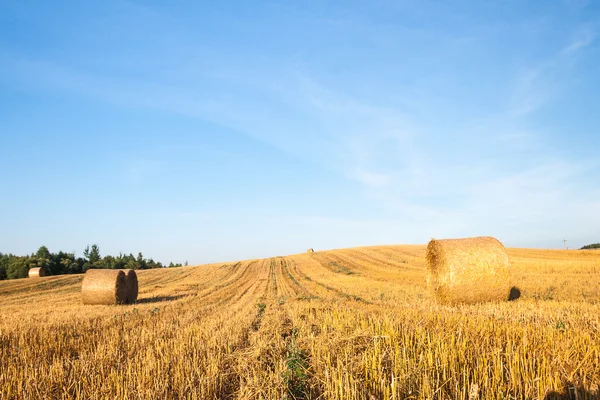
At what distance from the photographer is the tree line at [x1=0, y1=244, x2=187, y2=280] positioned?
45031mm

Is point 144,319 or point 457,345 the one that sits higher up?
point 457,345

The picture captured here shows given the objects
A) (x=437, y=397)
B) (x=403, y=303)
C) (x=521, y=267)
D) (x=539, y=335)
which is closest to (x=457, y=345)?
(x=437, y=397)

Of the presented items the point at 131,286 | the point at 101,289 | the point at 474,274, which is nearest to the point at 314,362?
the point at 474,274

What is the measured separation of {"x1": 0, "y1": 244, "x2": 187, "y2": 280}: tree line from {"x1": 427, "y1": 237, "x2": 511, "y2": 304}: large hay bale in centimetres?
4966

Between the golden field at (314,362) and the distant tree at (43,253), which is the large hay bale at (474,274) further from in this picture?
the distant tree at (43,253)

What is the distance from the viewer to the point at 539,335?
18.9 ft

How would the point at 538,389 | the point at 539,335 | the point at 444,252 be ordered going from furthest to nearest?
the point at 444,252, the point at 539,335, the point at 538,389

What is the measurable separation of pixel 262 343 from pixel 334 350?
64.6 inches

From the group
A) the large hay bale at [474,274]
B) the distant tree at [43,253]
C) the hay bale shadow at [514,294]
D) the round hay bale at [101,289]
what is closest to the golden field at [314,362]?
the large hay bale at [474,274]

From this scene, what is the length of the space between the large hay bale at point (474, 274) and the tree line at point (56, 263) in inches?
1955

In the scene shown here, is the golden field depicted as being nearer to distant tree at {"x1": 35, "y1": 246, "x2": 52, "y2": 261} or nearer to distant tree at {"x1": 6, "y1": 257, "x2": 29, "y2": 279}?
distant tree at {"x1": 6, "y1": 257, "x2": 29, "y2": 279}

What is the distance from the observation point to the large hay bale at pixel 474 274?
12859 mm

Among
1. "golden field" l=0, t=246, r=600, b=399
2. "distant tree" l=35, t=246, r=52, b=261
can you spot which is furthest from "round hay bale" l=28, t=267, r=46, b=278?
"golden field" l=0, t=246, r=600, b=399

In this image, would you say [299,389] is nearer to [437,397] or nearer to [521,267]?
[437,397]
